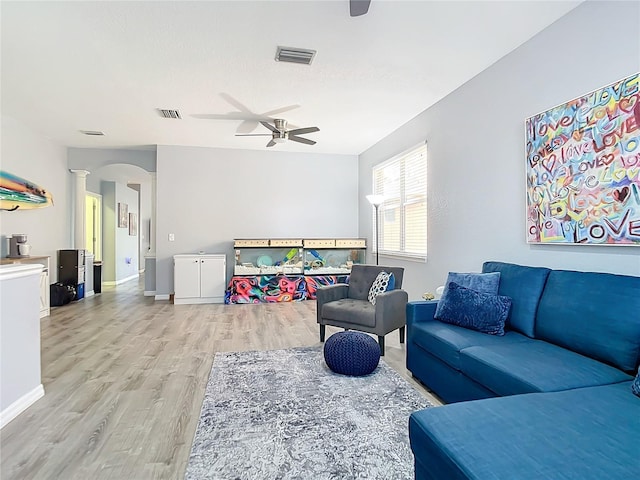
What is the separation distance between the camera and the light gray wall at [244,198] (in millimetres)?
6555

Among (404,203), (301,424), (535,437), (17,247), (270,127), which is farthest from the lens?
(404,203)

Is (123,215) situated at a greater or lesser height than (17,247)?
greater

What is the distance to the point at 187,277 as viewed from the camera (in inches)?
244

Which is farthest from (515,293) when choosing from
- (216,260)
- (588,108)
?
(216,260)

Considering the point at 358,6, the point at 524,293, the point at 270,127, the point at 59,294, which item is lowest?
the point at 59,294

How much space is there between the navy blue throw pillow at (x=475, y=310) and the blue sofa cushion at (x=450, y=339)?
5cm

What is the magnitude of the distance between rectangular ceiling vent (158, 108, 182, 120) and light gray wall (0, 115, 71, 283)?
2238mm

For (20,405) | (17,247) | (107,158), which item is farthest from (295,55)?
(107,158)

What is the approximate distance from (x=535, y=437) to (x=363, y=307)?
2.46m

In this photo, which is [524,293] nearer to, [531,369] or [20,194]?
[531,369]

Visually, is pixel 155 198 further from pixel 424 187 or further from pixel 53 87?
pixel 424 187

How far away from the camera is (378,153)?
6238mm

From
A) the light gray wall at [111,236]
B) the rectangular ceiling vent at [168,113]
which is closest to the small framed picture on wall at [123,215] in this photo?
the light gray wall at [111,236]

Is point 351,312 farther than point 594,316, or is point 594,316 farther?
point 351,312
